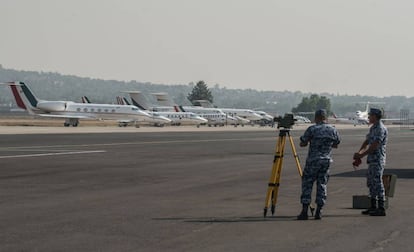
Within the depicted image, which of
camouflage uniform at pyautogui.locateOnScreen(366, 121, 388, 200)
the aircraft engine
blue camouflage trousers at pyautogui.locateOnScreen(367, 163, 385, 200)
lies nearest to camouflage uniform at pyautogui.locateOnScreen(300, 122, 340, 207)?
camouflage uniform at pyautogui.locateOnScreen(366, 121, 388, 200)

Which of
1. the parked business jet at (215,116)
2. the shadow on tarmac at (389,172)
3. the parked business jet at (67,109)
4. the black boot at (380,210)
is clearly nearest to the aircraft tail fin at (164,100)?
the parked business jet at (215,116)

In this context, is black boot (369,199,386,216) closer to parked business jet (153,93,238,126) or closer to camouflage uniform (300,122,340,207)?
camouflage uniform (300,122,340,207)

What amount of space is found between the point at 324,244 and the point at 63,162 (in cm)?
2065

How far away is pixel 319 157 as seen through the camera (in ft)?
46.8

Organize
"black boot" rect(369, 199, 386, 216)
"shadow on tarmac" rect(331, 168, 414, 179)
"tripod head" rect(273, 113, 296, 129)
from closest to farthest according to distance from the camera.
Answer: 1. "tripod head" rect(273, 113, 296, 129)
2. "black boot" rect(369, 199, 386, 216)
3. "shadow on tarmac" rect(331, 168, 414, 179)

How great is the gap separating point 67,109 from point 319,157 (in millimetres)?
93138

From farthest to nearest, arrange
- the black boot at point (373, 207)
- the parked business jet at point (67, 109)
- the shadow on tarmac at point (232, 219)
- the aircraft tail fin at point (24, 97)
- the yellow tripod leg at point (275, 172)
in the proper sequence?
the aircraft tail fin at point (24, 97) < the parked business jet at point (67, 109) < the black boot at point (373, 207) < the yellow tripod leg at point (275, 172) < the shadow on tarmac at point (232, 219)

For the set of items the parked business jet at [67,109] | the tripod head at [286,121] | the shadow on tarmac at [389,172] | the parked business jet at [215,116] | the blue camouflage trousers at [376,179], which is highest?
the tripod head at [286,121]

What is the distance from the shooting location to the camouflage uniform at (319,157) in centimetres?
1427

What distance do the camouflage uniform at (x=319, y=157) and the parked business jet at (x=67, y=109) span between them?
91.0 metres

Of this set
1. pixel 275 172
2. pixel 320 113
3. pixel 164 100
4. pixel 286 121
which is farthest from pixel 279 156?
pixel 164 100

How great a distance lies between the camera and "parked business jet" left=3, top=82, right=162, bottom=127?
10403cm

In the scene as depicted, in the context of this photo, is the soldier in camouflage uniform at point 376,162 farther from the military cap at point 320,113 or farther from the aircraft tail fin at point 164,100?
the aircraft tail fin at point 164,100

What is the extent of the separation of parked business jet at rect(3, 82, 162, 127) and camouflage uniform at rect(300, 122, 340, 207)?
91010 millimetres
